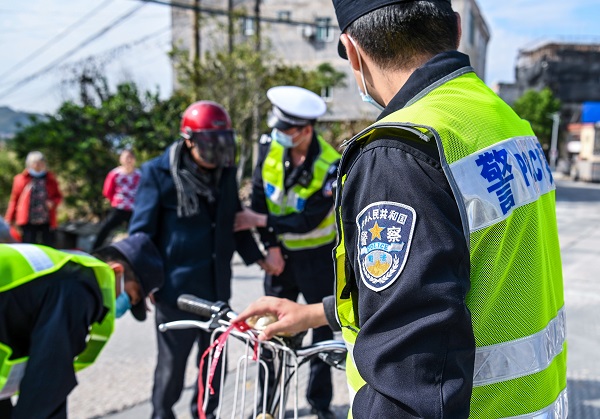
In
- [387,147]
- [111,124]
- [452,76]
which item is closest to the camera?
[387,147]

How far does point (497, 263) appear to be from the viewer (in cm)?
116

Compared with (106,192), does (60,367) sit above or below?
below

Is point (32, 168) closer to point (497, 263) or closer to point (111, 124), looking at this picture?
point (111, 124)

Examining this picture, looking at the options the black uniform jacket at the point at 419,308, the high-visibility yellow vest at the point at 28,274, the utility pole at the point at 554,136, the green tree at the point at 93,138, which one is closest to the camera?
the black uniform jacket at the point at 419,308

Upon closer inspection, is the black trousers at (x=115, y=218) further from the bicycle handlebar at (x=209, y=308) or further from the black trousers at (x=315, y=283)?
the bicycle handlebar at (x=209, y=308)

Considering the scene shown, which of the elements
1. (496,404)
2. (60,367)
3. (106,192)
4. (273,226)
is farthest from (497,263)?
(106,192)

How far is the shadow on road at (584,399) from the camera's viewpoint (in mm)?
3590

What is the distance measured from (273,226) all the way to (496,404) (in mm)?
2537

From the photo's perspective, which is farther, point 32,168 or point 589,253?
point 589,253

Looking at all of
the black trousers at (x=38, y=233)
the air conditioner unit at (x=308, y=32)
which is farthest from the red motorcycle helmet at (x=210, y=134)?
the air conditioner unit at (x=308, y=32)

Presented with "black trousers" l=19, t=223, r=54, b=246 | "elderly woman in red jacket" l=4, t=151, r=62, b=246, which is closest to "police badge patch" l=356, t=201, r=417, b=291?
"elderly woman in red jacket" l=4, t=151, r=62, b=246

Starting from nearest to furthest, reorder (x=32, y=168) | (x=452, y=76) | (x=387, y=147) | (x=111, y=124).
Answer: (x=387, y=147) → (x=452, y=76) → (x=32, y=168) → (x=111, y=124)

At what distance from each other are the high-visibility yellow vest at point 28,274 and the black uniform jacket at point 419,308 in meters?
1.24

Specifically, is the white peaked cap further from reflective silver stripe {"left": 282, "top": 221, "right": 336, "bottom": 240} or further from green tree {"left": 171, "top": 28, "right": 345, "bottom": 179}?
green tree {"left": 171, "top": 28, "right": 345, "bottom": 179}
